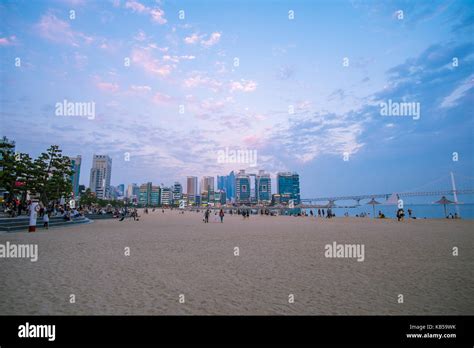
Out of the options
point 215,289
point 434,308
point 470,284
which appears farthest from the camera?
point 470,284

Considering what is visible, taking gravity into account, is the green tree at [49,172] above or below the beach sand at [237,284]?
above

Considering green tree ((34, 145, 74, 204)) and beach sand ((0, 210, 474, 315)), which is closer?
beach sand ((0, 210, 474, 315))

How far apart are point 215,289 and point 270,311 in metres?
1.89

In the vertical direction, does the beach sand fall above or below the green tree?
below

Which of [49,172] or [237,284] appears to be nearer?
[237,284]

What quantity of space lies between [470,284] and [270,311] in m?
6.05

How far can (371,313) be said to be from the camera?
5133 mm

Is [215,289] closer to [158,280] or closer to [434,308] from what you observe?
[158,280]

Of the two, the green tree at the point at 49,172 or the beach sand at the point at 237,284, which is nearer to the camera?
the beach sand at the point at 237,284
